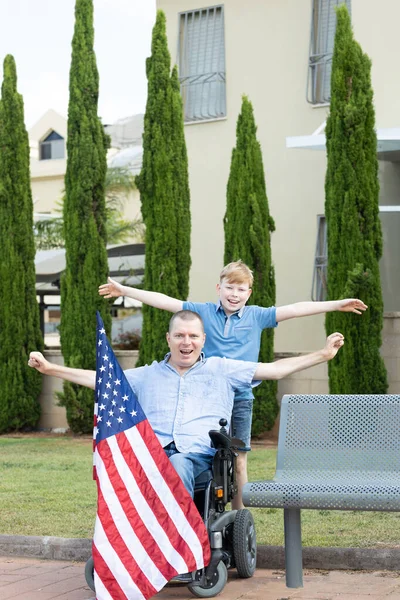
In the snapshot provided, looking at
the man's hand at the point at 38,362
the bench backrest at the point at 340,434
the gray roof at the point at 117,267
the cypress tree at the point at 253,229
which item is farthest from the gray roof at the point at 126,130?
the man's hand at the point at 38,362

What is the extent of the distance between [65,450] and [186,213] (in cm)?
413

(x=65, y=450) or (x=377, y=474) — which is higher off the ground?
(x=377, y=474)

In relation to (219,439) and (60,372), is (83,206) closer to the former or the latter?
(60,372)

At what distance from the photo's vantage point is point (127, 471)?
18.5 ft

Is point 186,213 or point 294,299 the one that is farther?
point 294,299

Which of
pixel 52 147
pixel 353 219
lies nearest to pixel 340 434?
pixel 353 219

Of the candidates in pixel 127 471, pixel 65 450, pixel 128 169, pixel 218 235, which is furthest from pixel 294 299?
pixel 128 169

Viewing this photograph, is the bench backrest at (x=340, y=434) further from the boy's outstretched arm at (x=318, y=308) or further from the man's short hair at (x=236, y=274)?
the man's short hair at (x=236, y=274)

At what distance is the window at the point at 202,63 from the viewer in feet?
59.1

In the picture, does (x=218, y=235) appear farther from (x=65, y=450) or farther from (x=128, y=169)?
(x=128, y=169)

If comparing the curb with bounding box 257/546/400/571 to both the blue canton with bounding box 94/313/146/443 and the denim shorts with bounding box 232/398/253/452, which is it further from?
the blue canton with bounding box 94/313/146/443

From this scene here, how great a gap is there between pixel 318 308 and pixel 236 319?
569 millimetres

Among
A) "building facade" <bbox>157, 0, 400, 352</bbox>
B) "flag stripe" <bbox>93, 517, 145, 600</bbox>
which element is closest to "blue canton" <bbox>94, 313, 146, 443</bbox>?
"flag stripe" <bbox>93, 517, 145, 600</bbox>

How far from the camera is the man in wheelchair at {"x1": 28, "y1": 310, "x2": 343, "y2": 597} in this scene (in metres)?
5.77
